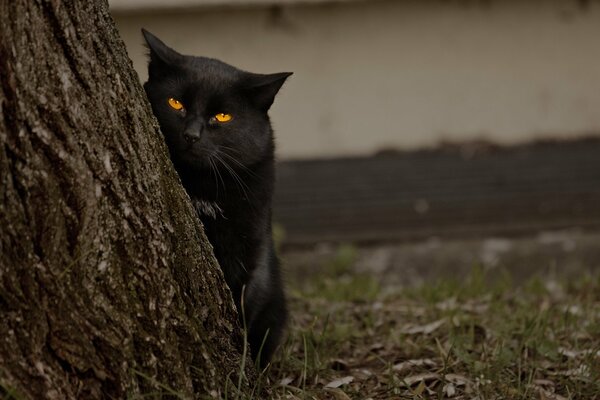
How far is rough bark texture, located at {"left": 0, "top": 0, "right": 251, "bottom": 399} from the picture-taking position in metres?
1.84

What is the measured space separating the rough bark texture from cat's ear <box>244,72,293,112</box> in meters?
0.71

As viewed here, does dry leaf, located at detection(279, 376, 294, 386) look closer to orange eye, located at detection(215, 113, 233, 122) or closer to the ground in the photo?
the ground

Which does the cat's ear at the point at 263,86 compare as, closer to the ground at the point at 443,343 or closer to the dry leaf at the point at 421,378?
the ground at the point at 443,343

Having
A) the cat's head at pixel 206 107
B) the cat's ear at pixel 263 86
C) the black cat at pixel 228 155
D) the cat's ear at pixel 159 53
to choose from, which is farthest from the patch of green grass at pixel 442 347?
the cat's ear at pixel 159 53

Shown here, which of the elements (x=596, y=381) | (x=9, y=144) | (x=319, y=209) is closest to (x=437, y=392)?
(x=596, y=381)

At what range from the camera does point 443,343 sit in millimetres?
3029

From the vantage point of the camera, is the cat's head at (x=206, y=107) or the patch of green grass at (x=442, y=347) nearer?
the patch of green grass at (x=442, y=347)

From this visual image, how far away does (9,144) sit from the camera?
1826mm

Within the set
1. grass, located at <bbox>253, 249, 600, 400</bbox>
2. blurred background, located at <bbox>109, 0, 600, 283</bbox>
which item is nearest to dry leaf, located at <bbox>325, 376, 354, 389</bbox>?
grass, located at <bbox>253, 249, 600, 400</bbox>

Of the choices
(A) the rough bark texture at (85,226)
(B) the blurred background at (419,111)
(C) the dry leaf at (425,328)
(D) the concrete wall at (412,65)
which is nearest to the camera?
(A) the rough bark texture at (85,226)

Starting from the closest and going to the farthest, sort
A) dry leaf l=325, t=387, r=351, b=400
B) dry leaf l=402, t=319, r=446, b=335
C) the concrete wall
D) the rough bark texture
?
the rough bark texture, dry leaf l=325, t=387, r=351, b=400, dry leaf l=402, t=319, r=446, b=335, the concrete wall

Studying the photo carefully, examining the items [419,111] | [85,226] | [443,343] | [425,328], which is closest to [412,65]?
[419,111]

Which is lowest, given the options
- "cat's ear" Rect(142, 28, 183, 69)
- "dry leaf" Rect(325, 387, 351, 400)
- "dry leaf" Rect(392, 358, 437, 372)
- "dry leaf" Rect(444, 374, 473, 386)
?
"dry leaf" Rect(392, 358, 437, 372)

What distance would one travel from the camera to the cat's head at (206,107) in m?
2.69
